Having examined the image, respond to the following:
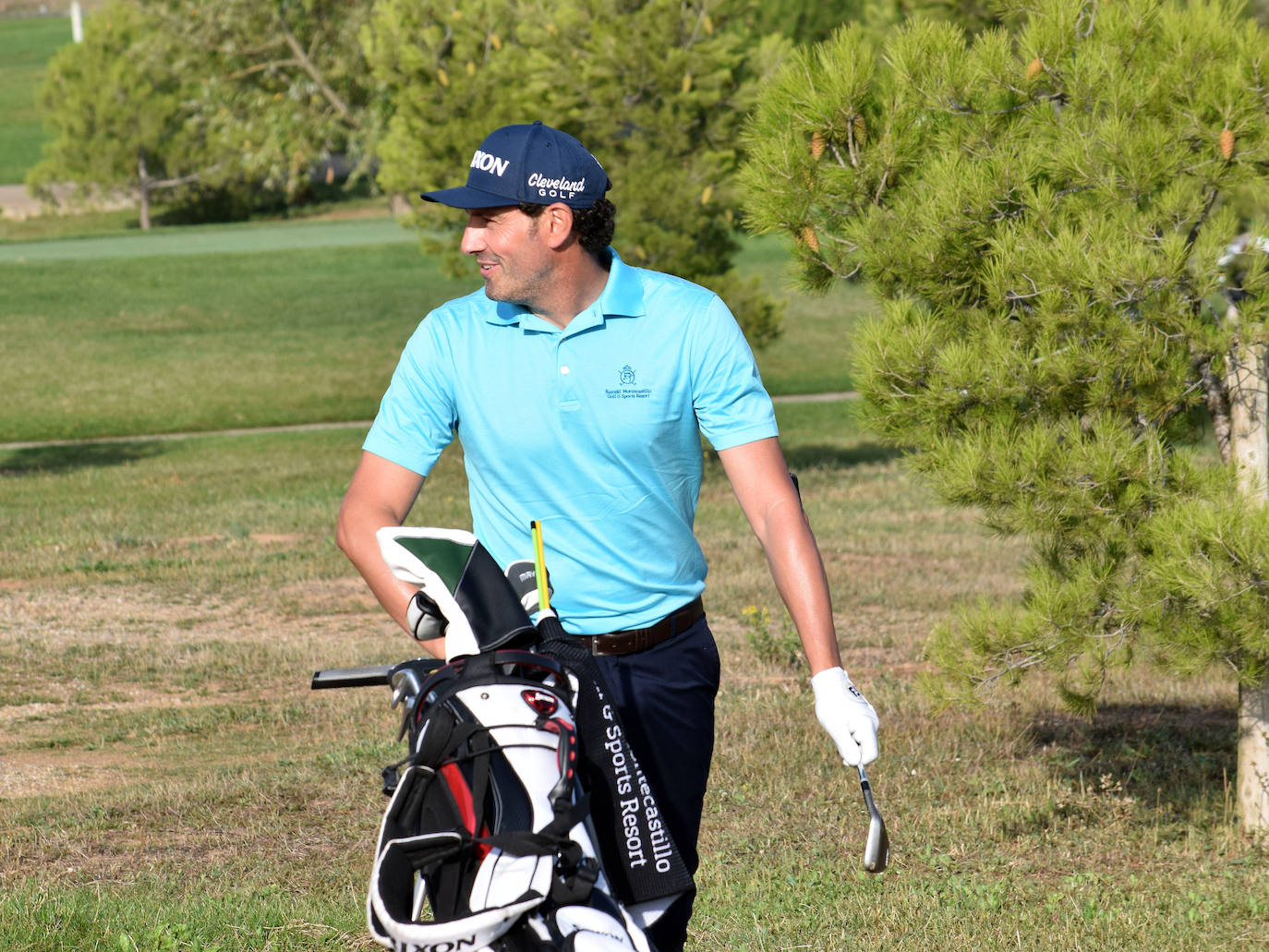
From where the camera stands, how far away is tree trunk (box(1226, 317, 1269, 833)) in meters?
5.41

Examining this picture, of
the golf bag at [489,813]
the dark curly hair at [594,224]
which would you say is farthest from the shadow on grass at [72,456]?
the golf bag at [489,813]

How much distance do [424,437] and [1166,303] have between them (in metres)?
2.98

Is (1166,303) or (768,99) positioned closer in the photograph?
(1166,303)

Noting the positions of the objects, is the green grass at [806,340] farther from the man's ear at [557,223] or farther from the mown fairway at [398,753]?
the man's ear at [557,223]

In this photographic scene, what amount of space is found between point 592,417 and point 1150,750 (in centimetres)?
450

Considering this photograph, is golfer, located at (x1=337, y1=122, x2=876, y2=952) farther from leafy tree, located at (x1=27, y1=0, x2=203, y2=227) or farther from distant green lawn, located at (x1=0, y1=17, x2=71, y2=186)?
distant green lawn, located at (x1=0, y1=17, x2=71, y2=186)

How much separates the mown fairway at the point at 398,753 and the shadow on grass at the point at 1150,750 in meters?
0.02

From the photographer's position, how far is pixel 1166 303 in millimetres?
5168

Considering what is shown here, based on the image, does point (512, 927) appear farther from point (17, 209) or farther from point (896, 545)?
point (17, 209)

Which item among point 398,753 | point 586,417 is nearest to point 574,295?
point 586,417

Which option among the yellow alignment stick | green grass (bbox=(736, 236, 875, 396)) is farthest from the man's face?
green grass (bbox=(736, 236, 875, 396))

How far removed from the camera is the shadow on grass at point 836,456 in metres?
17.8

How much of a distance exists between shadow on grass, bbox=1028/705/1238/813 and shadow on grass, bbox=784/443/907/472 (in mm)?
9864

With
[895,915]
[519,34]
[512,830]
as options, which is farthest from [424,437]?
[519,34]
